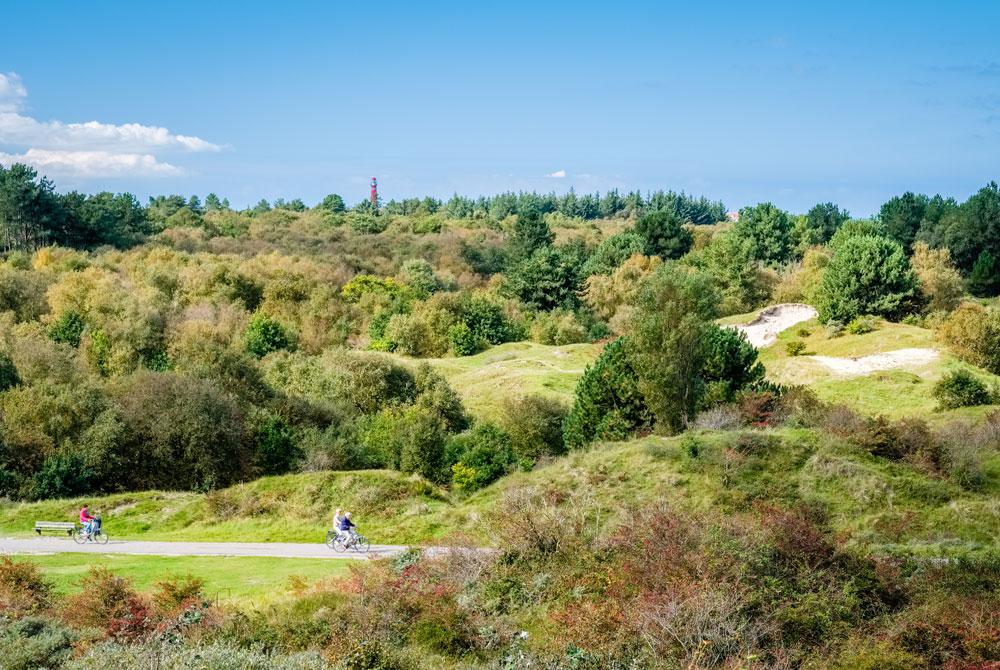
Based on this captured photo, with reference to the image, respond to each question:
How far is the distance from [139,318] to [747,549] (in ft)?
129

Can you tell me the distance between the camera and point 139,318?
4491 cm

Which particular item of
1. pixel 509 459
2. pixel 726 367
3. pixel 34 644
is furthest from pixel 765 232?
pixel 34 644

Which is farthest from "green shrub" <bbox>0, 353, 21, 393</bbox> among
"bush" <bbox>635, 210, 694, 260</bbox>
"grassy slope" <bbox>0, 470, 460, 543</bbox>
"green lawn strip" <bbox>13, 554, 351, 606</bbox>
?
"bush" <bbox>635, 210, 694, 260</bbox>

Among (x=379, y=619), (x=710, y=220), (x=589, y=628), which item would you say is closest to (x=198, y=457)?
(x=379, y=619)

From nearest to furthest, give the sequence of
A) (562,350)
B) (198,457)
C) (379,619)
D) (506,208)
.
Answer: (379,619), (198,457), (562,350), (506,208)

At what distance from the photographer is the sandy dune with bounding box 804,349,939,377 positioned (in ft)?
145

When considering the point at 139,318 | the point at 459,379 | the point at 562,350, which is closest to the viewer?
the point at 139,318

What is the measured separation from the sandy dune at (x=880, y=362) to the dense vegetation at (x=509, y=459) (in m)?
2.01

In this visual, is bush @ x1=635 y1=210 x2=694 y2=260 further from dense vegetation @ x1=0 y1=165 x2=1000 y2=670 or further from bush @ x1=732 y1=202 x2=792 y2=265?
dense vegetation @ x1=0 y1=165 x2=1000 y2=670

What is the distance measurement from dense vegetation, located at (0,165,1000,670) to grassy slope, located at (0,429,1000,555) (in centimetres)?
10

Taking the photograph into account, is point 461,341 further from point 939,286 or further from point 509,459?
point 939,286

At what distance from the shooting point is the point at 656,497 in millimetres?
20078

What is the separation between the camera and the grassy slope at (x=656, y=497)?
1947cm

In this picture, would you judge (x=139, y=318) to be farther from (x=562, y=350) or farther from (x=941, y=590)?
(x=941, y=590)
